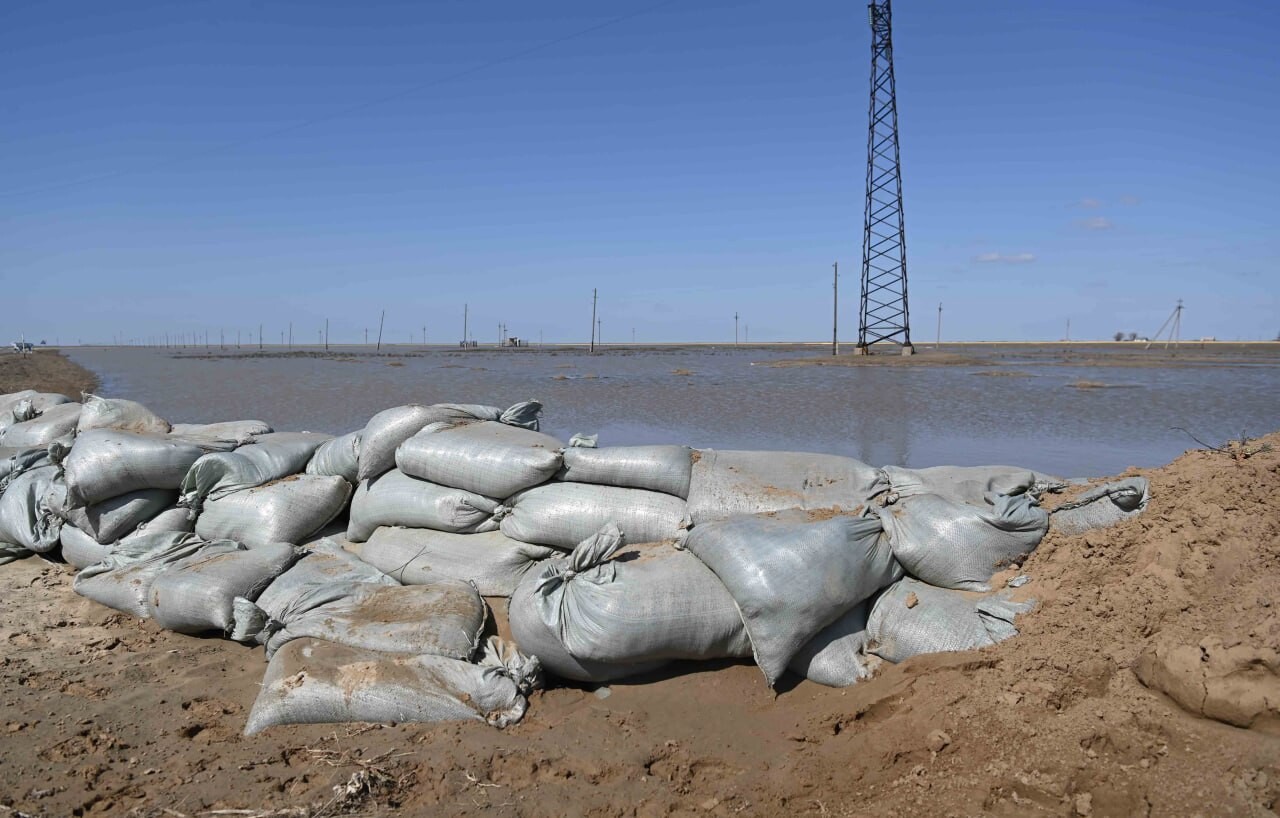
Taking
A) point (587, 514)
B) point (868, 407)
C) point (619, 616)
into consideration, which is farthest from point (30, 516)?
point (868, 407)

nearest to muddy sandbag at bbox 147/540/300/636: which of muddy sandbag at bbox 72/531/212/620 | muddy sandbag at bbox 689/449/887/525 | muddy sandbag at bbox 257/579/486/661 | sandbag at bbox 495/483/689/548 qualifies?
muddy sandbag at bbox 72/531/212/620

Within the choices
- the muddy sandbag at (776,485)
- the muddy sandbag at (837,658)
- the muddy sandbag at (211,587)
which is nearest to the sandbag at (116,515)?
the muddy sandbag at (211,587)

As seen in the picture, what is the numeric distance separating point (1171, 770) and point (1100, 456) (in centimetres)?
525

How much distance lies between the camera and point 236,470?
3.98 meters

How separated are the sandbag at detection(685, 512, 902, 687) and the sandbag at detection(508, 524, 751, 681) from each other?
0.09 m

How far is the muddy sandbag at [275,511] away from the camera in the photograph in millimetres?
3779

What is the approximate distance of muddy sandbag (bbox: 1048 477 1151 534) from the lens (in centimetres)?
277

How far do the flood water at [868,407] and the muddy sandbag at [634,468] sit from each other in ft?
11.7

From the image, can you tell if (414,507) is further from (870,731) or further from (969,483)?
(969,483)

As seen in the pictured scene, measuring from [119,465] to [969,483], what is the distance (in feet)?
13.2

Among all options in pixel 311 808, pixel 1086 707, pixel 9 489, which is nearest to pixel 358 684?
pixel 311 808

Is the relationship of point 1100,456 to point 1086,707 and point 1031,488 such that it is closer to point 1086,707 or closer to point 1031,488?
point 1031,488

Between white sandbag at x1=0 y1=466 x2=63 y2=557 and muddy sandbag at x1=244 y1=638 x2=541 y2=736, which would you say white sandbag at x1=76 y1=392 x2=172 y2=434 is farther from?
muddy sandbag at x1=244 y1=638 x2=541 y2=736

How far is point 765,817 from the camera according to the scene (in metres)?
2.05
